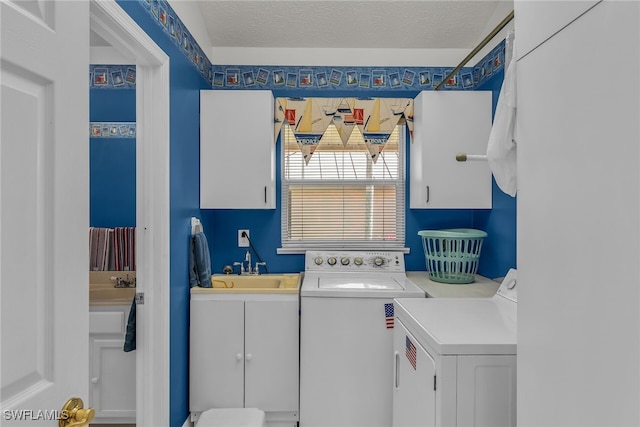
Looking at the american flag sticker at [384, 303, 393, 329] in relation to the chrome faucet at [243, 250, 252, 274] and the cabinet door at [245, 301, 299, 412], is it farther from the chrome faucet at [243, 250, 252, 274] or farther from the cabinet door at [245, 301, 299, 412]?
the chrome faucet at [243, 250, 252, 274]

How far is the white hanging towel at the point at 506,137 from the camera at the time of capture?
1.09m

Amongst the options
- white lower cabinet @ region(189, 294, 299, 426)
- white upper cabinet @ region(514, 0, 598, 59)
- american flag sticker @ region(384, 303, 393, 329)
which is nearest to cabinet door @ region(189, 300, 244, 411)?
white lower cabinet @ region(189, 294, 299, 426)

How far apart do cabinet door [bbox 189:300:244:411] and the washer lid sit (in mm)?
583

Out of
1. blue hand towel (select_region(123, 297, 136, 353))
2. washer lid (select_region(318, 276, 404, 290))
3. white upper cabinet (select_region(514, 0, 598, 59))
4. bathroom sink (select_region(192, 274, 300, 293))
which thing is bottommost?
blue hand towel (select_region(123, 297, 136, 353))

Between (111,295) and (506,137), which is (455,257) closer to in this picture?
(506,137)

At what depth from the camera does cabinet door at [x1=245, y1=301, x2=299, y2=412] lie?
7.91 feet

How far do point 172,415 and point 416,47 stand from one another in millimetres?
2999

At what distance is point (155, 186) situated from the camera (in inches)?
77.7

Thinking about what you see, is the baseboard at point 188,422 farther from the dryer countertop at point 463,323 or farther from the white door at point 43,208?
the white door at point 43,208

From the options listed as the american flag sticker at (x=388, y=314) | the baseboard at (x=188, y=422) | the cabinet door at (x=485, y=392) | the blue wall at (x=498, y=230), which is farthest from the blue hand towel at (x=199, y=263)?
the blue wall at (x=498, y=230)

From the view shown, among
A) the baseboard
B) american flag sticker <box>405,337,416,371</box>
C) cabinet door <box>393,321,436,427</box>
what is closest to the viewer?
cabinet door <box>393,321,436,427</box>

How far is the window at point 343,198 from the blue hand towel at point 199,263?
678 mm

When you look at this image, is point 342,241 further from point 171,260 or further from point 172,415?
point 172,415

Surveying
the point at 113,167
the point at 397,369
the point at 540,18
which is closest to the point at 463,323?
the point at 397,369
